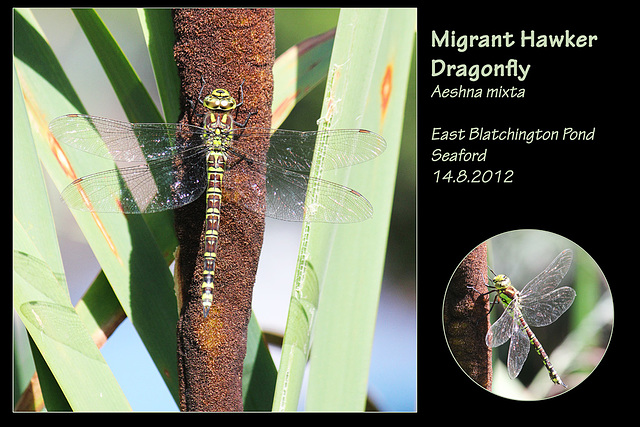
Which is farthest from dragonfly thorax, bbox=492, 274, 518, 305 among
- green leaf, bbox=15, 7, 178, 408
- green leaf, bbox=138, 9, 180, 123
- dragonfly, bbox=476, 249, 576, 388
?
green leaf, bbox=138, 9, 180, 123

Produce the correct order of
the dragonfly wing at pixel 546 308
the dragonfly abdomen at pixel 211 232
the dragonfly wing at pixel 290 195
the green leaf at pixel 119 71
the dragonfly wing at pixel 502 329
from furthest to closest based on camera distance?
the dragonfly wing at pixel 546 308 < the dragonfly wing at pixel 502 329 < the green leaf at pixel 119 71 < the dragonfly wing at pixel 290 195 < the dragonfly abdomen at pixel 211 232

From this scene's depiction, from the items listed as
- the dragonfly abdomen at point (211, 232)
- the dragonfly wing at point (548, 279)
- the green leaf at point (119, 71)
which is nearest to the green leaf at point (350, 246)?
the dragonfly abdomen at point (211, 232)

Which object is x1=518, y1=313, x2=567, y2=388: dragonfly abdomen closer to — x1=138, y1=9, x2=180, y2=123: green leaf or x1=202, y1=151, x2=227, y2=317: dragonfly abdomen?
x1=202, y1=151, x2=227, y2=317: dragonfly abdomen

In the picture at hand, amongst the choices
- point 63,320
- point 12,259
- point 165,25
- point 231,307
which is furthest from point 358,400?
point 165,25

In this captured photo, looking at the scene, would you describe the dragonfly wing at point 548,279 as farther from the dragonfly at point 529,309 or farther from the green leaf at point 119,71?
the green leaf at point 119,71

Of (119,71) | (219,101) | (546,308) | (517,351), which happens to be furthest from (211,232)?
(546,308)

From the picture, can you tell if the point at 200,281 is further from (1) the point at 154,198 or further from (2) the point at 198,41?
(2) the point at 198,41
